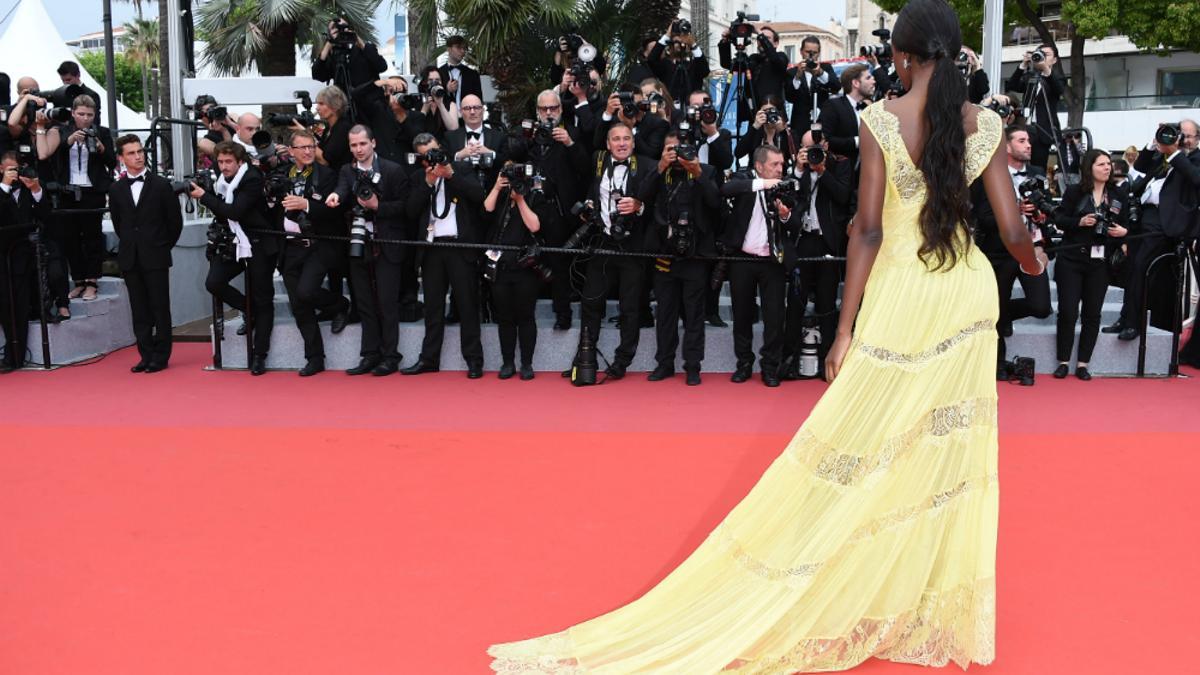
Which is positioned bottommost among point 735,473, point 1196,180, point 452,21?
point 735,473

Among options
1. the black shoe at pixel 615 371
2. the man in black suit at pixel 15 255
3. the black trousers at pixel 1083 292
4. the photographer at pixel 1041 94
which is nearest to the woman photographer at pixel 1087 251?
the black trousers at pixel 1083 292

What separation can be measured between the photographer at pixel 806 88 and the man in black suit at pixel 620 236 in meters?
2.48

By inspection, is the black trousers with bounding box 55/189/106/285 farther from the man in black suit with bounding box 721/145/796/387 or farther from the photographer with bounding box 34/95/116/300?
the man in black suit with bounding box 721/145/796/387

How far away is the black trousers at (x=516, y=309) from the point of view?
8.57 metres

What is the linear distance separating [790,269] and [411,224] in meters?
2.75

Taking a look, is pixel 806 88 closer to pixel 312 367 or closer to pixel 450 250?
pixel 450 250

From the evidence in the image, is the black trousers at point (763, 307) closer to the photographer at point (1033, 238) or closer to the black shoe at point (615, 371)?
the black shoe at point (615, 371)

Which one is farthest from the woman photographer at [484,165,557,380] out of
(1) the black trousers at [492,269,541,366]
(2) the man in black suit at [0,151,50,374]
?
(2) the man in black suit at [0,151,50,374]

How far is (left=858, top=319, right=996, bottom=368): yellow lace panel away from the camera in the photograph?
3.40 m

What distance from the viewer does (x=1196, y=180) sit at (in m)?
8.98

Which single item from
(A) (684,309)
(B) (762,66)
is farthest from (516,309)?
(B) (762,66)

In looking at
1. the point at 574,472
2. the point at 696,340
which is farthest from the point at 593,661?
the point at 696,340

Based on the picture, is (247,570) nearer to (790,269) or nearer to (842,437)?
(842,437)

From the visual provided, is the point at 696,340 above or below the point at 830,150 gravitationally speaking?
below
